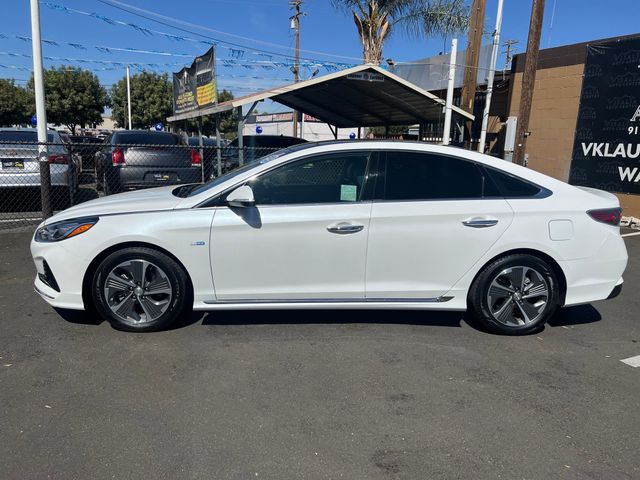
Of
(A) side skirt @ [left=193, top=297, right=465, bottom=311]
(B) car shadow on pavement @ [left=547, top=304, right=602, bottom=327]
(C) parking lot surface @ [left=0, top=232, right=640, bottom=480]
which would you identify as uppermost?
(A) side skirt @ [left=193, top=297, right=465, bottom=311]

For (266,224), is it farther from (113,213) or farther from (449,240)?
(449,240)

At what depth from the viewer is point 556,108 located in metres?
12.3

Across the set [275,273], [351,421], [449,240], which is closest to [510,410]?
[351,421]

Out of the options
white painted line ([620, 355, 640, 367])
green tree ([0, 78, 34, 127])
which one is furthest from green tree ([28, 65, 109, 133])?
white painted line ([620, 355, 640, 367])

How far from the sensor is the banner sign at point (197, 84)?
12492mm

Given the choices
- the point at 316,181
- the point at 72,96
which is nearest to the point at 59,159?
the point at 316,181

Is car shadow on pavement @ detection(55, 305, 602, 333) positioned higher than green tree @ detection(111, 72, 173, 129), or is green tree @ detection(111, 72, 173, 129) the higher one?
green tree @ detection(111, 72, 173, 129)

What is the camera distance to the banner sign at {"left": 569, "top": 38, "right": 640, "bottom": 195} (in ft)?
34.1

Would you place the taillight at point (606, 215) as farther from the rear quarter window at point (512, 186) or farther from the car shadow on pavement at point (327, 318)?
the car shadow on pavement at point (327, 318)

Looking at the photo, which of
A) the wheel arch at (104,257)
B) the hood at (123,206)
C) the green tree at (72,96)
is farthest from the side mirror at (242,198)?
the green tree at (72,96)

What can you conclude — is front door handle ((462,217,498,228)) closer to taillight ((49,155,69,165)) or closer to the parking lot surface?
the parking lot surface

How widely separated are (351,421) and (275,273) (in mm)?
1436

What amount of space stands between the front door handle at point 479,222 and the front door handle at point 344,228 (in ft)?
2.95

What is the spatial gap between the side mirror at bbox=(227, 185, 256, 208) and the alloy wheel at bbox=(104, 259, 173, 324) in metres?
0.81
